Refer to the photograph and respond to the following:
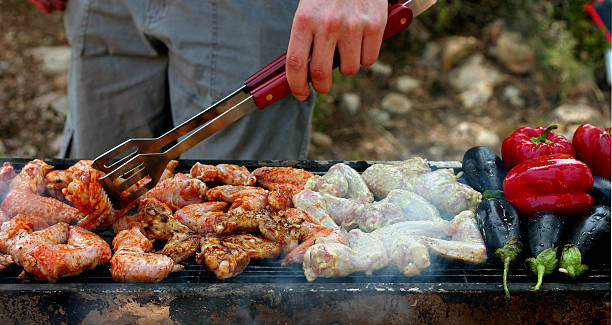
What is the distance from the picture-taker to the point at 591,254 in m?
2.58

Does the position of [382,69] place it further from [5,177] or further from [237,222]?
[5,177]

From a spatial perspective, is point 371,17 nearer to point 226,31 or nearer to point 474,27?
point 226,31

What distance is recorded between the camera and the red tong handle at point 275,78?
108 inches

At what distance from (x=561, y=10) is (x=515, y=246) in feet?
22.2

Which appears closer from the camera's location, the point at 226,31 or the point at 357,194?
the point at 357,194

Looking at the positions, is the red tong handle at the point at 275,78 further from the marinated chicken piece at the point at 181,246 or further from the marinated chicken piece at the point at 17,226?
the marinated chicken piece at the point at 17,226

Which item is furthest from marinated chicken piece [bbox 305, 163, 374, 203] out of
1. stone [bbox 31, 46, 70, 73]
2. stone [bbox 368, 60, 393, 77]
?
stone [bbox 31, 46, 70, 73]

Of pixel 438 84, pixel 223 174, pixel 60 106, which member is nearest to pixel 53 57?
pixel 60 106

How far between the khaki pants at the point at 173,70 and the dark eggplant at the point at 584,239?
225cm

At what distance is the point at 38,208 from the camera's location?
2.83 meters

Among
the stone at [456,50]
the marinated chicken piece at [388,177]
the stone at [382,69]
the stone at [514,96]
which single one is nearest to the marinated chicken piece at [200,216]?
the marinated chicken piece at [388,177]

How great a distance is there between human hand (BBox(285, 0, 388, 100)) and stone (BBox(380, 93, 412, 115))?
16.3ft

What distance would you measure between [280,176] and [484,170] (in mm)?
1231

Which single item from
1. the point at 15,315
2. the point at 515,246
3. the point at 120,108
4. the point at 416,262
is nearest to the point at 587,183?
the point at 515,246
